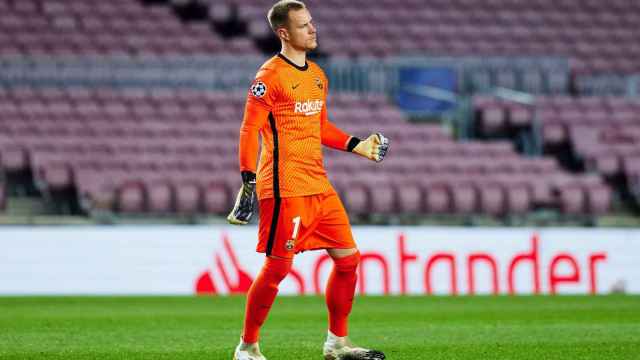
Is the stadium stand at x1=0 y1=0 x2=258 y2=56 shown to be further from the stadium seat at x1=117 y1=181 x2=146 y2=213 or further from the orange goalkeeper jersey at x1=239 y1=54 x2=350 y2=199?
the orange goalkeeper jersey at x1=239 y1=54 x2=350 y2=199

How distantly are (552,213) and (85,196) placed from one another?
6.51 metres

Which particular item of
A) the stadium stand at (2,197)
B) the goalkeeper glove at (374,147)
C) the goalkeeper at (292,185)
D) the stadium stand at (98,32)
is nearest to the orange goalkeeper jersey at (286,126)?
the goalkeeper at (292,185)

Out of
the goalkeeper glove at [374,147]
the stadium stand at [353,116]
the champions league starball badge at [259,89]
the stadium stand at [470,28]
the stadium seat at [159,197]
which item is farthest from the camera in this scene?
the stadium stand at [470,28]

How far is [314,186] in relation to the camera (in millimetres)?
6668

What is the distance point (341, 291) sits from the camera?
22.2ft

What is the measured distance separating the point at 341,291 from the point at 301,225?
462 mm

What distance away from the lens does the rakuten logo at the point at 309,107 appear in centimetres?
661

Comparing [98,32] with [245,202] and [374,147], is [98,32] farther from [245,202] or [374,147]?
[245,202]

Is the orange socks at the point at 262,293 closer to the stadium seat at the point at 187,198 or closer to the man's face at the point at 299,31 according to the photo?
the man's face at the point at 299,31

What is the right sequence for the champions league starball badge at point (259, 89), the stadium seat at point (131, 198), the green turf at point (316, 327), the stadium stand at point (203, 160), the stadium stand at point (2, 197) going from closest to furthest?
the champions league starball badge at point (259, 89) < the green turf at point (316, 327) < the stadium stand at point (2, 197) < the stadium seat at point (131, 198) < the stadium stand at point (203, 160)

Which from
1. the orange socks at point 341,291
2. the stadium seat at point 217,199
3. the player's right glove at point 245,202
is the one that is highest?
the player's right glove at point 245,202

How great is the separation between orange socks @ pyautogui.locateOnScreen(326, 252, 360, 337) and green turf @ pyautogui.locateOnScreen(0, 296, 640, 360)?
15.6 inches

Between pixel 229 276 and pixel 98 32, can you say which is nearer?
pixel 229 276

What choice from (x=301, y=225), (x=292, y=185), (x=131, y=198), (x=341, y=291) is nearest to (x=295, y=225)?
(x=301, y=225)
